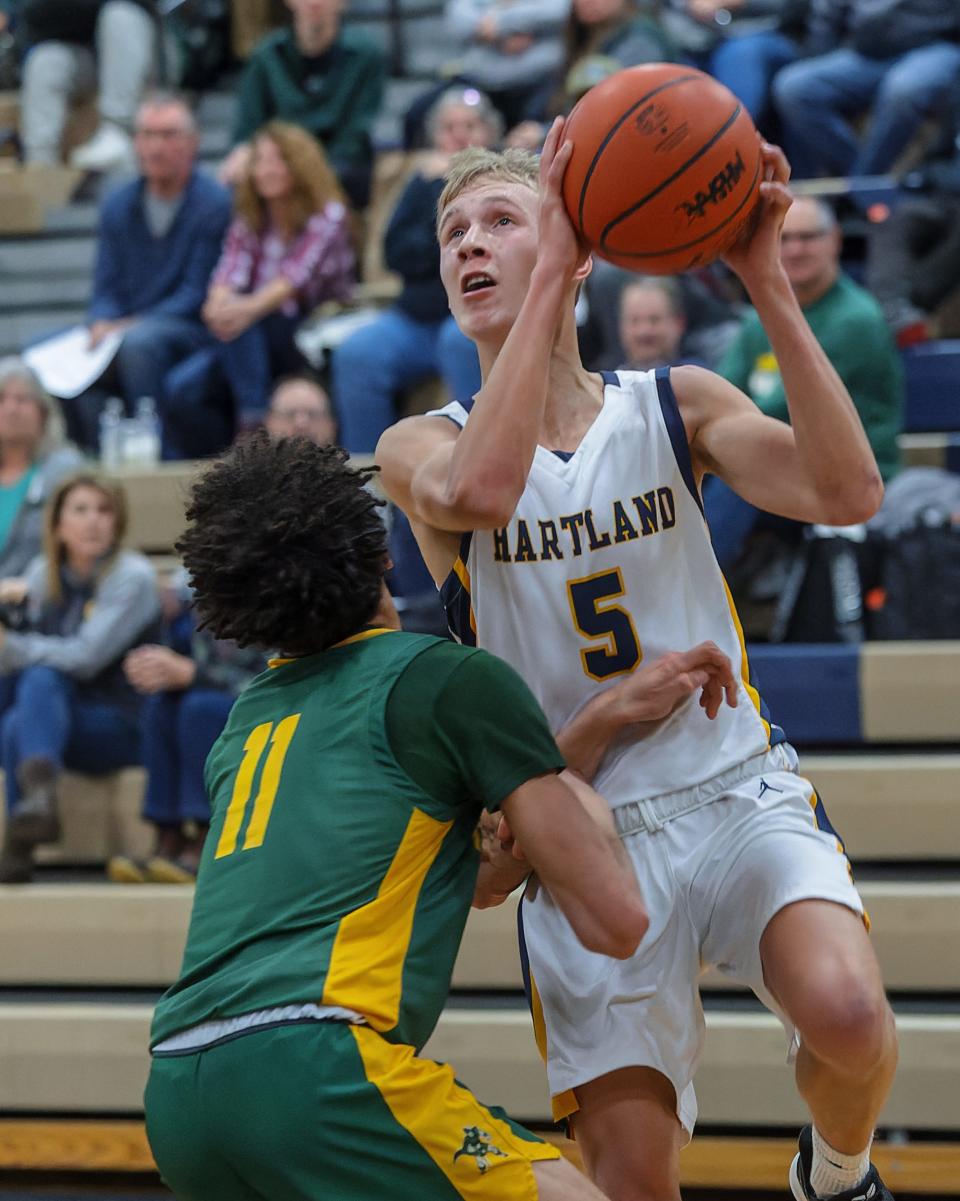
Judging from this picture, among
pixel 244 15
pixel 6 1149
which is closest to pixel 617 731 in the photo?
pixel 6 1149

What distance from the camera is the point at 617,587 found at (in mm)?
2693

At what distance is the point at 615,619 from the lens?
270 centimetres

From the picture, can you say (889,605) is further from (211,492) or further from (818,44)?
(211,492)

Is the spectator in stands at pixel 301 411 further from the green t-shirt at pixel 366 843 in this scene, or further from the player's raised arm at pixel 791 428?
the green t-shirt at pixel 366 843

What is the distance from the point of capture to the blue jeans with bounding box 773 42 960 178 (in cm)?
652

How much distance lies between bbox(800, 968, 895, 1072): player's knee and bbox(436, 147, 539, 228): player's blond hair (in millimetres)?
1345

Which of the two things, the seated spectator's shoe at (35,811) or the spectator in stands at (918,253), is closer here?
the seated spectator's shoe at (35,811)

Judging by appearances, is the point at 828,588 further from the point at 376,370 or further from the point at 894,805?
the point at 376,370

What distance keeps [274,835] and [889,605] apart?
11.4ft

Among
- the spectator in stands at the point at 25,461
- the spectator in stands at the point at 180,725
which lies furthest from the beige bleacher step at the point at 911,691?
the spectator in stands at the point at 25,461

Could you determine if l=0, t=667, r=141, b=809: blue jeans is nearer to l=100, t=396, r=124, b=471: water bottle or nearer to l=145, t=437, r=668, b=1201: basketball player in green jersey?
l=100, t=396, r=124, b=471: water bottle

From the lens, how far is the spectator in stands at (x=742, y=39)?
22.9 feet

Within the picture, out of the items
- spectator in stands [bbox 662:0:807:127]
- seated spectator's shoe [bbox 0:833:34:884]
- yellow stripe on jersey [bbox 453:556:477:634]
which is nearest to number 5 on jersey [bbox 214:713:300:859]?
yellow stripe on jersey [bbox 453:556:477:634]

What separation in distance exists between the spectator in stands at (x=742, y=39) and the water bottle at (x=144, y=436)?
2570 mm
